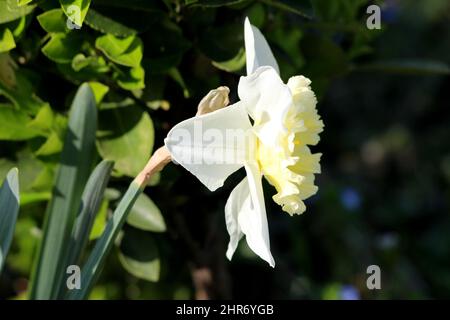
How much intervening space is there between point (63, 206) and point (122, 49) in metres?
0.22

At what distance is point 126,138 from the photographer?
107cm

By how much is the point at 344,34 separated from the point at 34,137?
0.62 metres

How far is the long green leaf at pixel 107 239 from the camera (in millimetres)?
915

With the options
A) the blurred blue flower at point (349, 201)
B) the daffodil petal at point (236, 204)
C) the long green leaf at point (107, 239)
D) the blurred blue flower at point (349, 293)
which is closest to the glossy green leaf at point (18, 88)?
the long green leaf at point (107, 239)

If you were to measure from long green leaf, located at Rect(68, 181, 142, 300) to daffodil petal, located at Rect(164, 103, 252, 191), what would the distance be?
114 millimetres

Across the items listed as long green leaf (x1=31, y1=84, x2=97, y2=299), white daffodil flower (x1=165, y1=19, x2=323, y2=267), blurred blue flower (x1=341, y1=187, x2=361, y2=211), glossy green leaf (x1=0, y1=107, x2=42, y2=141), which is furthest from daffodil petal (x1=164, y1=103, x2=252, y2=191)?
blurred blue flower (x1=341, y1=187, x2=361, y2=211)

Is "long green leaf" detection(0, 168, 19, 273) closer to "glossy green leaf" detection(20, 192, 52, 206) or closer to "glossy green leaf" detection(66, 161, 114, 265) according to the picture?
"glossy green leaf" detection(66, 161, 114, 265)

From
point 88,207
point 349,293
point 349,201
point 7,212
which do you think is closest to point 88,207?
point 88,207

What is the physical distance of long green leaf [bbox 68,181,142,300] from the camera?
3.00 feet

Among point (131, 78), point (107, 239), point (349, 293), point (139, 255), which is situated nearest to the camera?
point (107, 239)

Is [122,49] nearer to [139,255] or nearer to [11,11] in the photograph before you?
[11,11]
